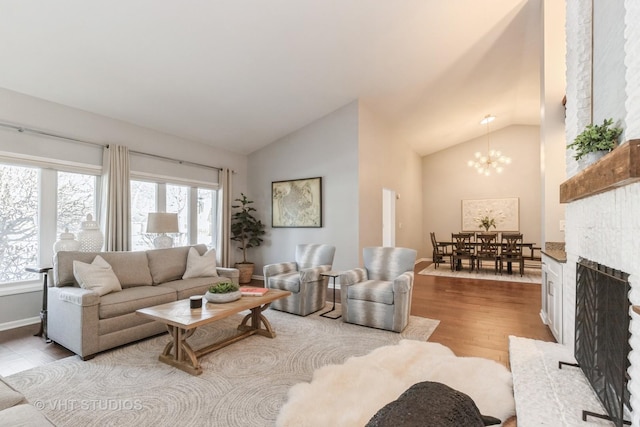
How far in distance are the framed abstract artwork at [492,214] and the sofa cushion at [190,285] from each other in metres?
7.50

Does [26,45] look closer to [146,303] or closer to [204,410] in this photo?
[146,303]

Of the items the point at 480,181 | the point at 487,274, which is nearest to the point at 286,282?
the point at 487,274

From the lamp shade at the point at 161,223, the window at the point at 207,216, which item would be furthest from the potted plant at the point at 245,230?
the lamp shade at the point at 161,223

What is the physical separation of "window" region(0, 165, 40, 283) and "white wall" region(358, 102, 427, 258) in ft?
14.8

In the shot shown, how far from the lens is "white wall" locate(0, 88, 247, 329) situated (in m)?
3.47

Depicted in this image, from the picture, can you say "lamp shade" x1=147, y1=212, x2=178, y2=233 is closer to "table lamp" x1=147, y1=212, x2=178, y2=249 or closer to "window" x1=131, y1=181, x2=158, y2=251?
"table lamp" x1=147, y1=212, x2=178, y2=249

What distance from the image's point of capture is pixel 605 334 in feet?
5.12

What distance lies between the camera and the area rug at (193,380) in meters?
1.95

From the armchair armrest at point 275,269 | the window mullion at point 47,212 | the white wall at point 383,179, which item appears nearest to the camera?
the window mullion at point 47,212

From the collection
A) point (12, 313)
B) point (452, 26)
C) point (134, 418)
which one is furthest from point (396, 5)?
point (12, 313)

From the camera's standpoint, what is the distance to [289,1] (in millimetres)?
3096

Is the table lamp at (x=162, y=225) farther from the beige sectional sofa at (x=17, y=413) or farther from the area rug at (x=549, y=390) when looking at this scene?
the area rug at (x=549, y=390)

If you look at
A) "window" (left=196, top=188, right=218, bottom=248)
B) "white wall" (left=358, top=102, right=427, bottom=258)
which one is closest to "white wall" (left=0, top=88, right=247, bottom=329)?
"window" (left=196, top=188, right=218, bottom=248)

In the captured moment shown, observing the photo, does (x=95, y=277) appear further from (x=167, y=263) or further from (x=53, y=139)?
(x=53, y=139)
